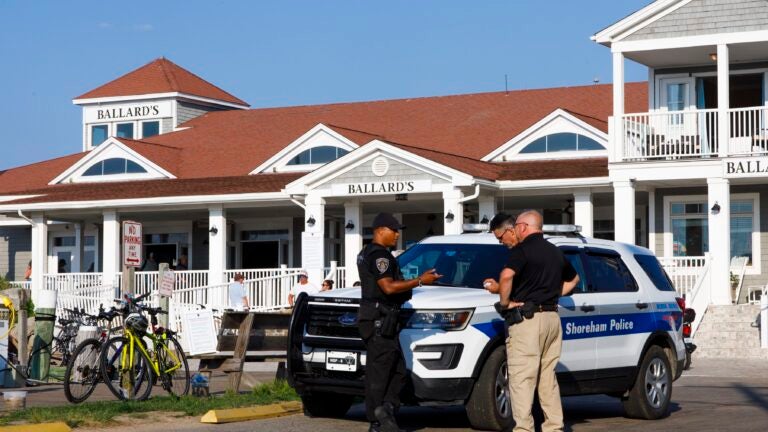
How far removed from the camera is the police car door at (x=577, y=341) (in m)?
11.7

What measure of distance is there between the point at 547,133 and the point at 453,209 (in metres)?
4.33

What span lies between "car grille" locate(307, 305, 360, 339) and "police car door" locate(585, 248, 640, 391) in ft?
7.83

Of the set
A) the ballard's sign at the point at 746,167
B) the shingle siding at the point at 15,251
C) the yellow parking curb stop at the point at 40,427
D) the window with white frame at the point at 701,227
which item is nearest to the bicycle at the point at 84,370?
the yellow parking curb stop at the point at 40,427

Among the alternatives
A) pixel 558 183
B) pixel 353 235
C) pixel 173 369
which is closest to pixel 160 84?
pixel 353 235

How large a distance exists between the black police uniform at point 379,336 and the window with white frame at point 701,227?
19607 mm

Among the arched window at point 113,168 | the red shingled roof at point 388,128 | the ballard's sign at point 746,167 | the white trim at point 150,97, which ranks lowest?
the ballard's sign at point 746,167

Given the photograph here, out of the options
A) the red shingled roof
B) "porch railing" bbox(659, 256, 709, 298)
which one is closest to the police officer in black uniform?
"porch railing" bbox(659, 256, 709, 298)

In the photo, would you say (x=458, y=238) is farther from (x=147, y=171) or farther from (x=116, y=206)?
(x=147, y=171)

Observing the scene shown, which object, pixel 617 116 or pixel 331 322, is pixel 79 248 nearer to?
pixel 617 116

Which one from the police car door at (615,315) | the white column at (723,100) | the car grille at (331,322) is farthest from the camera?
the white column at (723,100)

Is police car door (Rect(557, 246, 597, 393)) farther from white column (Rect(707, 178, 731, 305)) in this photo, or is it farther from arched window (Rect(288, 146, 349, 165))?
arched window (Rect(288, 146, 349, 165))

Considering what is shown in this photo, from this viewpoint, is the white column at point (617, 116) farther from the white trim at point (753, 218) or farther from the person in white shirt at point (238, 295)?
the person in white shirt at point (238, 295)

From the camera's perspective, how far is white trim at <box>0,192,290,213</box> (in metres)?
30.5

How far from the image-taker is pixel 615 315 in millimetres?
12422
